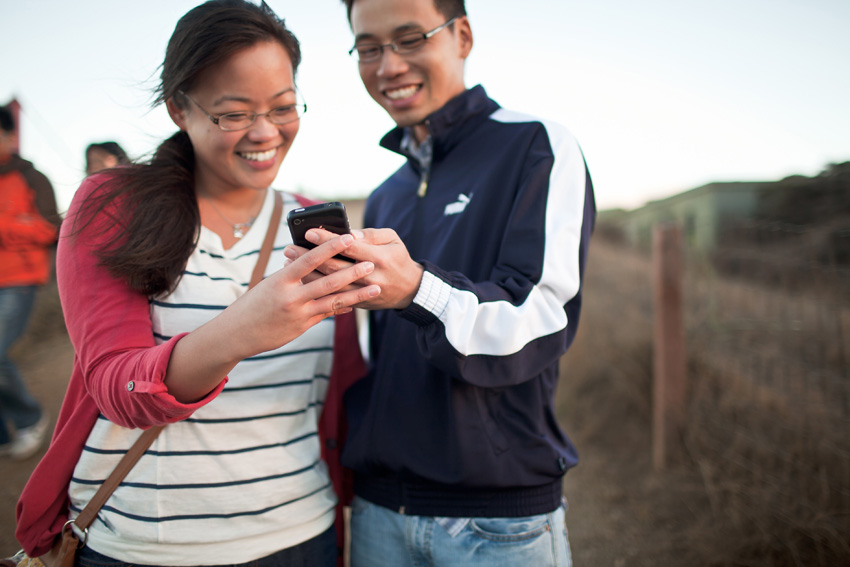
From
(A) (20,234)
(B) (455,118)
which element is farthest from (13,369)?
(B) (455,118)

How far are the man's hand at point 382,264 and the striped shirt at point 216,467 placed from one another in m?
0.49

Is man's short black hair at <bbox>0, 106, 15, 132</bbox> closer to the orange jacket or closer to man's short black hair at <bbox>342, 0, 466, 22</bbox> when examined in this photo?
the orange jacket

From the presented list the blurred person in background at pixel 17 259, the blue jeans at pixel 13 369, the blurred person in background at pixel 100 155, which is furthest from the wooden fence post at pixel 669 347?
the blue jeans at pixel 13 369

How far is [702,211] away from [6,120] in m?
14.2

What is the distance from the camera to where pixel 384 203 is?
2.10m

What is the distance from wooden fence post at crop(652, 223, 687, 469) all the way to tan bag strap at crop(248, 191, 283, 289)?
320 cm

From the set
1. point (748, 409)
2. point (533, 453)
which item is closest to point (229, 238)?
point (533, 453)

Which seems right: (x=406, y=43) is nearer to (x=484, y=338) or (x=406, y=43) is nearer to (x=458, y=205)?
(x=458, y=205)

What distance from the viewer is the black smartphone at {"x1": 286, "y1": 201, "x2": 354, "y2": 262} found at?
120cm

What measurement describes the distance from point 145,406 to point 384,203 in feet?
3.84

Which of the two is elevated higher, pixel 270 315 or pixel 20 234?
pixel 270 315

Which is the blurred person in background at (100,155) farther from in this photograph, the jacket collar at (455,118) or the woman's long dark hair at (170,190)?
the jacket collar at (455,118)

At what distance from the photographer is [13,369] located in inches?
163

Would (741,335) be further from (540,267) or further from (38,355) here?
(38,355)
